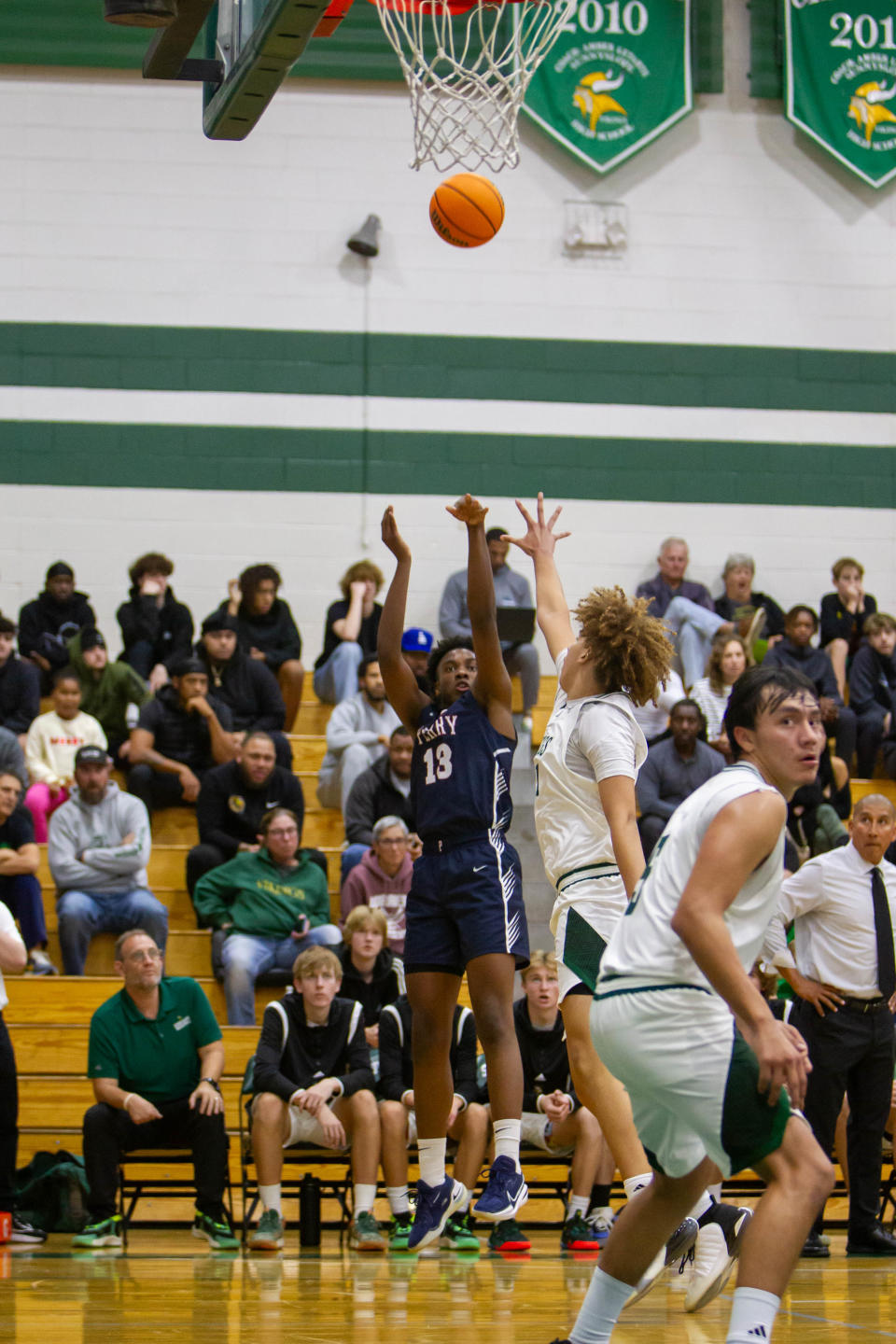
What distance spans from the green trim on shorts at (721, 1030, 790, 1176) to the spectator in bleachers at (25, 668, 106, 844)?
28.8ft

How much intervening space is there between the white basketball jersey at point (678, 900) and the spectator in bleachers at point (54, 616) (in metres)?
10.7

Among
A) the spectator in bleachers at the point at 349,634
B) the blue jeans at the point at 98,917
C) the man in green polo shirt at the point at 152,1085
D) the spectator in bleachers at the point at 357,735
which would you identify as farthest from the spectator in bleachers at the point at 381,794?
the man in green polo shirt at the point at 152,1085

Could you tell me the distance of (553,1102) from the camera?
8.25 m

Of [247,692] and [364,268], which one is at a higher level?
[364,268]

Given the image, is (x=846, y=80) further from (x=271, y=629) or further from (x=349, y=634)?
(x=271, y=629)

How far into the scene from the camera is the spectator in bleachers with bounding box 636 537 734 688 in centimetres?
1426

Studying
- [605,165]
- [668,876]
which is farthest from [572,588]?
[668,876]

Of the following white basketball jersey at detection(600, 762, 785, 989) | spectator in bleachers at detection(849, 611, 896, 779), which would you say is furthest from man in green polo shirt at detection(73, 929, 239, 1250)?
spectator in bleachers at detection(849, 611, 896, 779)

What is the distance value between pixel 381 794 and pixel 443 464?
18.4ft

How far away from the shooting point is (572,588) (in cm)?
1581

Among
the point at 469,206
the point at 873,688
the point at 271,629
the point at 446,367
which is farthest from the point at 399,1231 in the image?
the point at 446,367

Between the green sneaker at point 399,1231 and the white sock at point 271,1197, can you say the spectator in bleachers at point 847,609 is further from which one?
the white sock at point 271,1197

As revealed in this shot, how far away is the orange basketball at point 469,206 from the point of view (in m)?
7.50

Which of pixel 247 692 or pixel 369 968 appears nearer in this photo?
pixel 369 968
